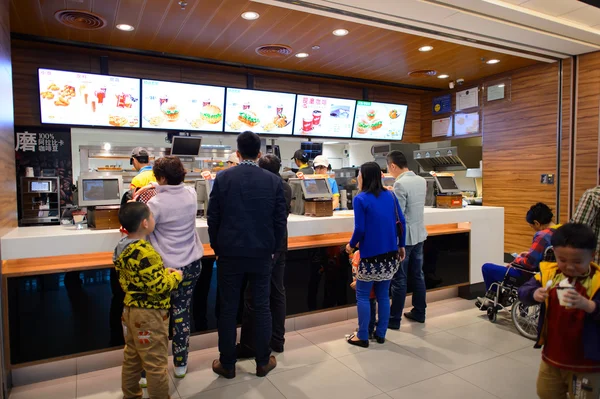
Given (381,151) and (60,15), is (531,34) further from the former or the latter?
(60,15)

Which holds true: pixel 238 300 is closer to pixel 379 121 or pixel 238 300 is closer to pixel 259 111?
pixel 259 111

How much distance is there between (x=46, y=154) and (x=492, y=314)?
202 inches

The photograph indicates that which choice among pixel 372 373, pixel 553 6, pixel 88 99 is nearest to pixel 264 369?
pixel 372 373

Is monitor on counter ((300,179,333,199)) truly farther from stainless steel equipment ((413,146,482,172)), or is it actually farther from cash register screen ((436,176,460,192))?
stainless steel equipment ((413,146,482,172))

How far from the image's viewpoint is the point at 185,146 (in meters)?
5.30

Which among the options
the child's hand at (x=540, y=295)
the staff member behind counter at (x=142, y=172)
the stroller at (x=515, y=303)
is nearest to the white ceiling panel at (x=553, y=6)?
the stroller at (x=515, y=303)

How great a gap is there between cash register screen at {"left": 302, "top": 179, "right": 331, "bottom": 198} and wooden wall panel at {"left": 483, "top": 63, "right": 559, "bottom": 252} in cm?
366

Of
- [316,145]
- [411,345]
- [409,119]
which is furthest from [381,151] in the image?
[411,345]

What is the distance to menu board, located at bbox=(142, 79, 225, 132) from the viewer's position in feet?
16.1

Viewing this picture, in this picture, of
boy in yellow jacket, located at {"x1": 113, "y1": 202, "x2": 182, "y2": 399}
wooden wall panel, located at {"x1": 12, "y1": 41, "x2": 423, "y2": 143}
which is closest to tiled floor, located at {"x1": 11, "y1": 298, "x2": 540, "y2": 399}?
boy in yellow jacket, located at {"x1": 113, "y1": 202, "x2": 182, "y2": 399}

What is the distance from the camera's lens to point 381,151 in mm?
7359

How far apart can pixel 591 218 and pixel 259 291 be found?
6.90 feet

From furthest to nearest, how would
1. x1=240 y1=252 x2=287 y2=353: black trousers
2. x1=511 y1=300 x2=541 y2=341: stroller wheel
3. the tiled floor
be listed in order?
x1=511 y1=300 x2=541 y2=341: stroller wheel < x1=240 y1=252 x2=287 y2=353: black trousers < the tiled floor

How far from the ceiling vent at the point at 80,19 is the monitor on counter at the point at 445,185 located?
3831mm
